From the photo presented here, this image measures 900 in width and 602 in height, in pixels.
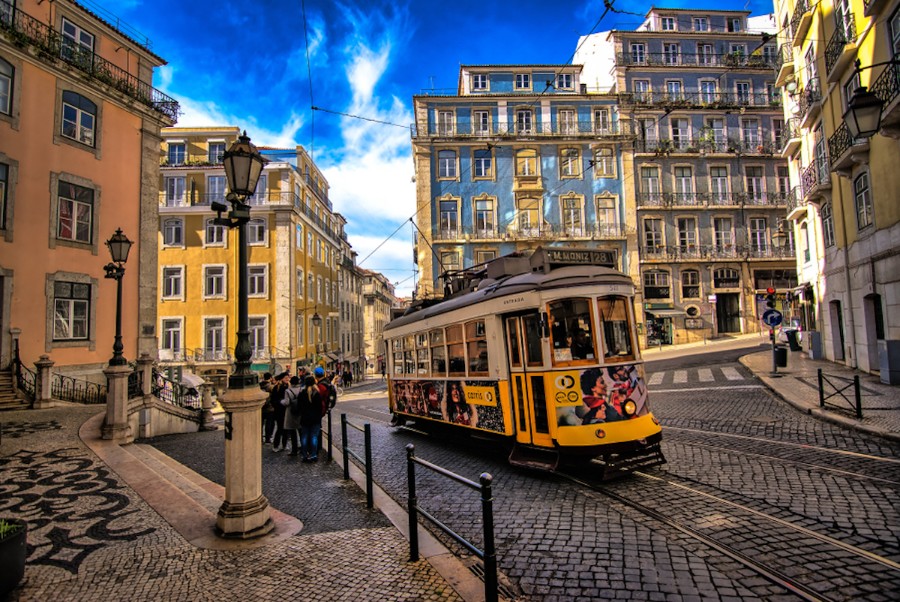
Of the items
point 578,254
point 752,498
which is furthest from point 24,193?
point 752,498

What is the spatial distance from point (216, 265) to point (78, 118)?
15711 mm

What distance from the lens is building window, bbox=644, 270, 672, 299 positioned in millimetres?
34594

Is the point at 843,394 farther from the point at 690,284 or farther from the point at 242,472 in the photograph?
the point at 690,284

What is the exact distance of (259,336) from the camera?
105 feet

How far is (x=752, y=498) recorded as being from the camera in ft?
18.9

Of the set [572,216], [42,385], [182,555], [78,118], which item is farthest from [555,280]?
[572,216]

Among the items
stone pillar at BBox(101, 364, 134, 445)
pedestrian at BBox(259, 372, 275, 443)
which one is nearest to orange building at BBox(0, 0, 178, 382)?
stone pillar at BBox(101, 364, 134, 445)

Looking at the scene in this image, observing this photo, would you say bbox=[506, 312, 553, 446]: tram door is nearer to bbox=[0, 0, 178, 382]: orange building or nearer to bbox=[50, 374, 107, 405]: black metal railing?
bbox=[50, 374, 107, 405]: black metal railing

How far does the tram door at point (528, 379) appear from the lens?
7113 millimetres

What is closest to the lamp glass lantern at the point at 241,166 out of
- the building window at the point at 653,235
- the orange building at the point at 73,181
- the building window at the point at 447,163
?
the orange building at the point at 73,181

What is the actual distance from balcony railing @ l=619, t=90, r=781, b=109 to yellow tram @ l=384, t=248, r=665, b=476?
3267 centimetres

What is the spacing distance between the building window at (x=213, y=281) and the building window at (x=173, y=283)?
1.51m

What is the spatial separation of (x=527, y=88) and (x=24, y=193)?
99.6ft

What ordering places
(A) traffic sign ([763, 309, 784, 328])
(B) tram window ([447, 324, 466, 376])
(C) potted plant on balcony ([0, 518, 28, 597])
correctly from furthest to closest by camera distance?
(A) traffic sign ([763, 309, 784, 328]) < (B) tram window ([447, 324, 466, 376]) < (C) potted plant on balcony ([0, 518, 28, 597])
